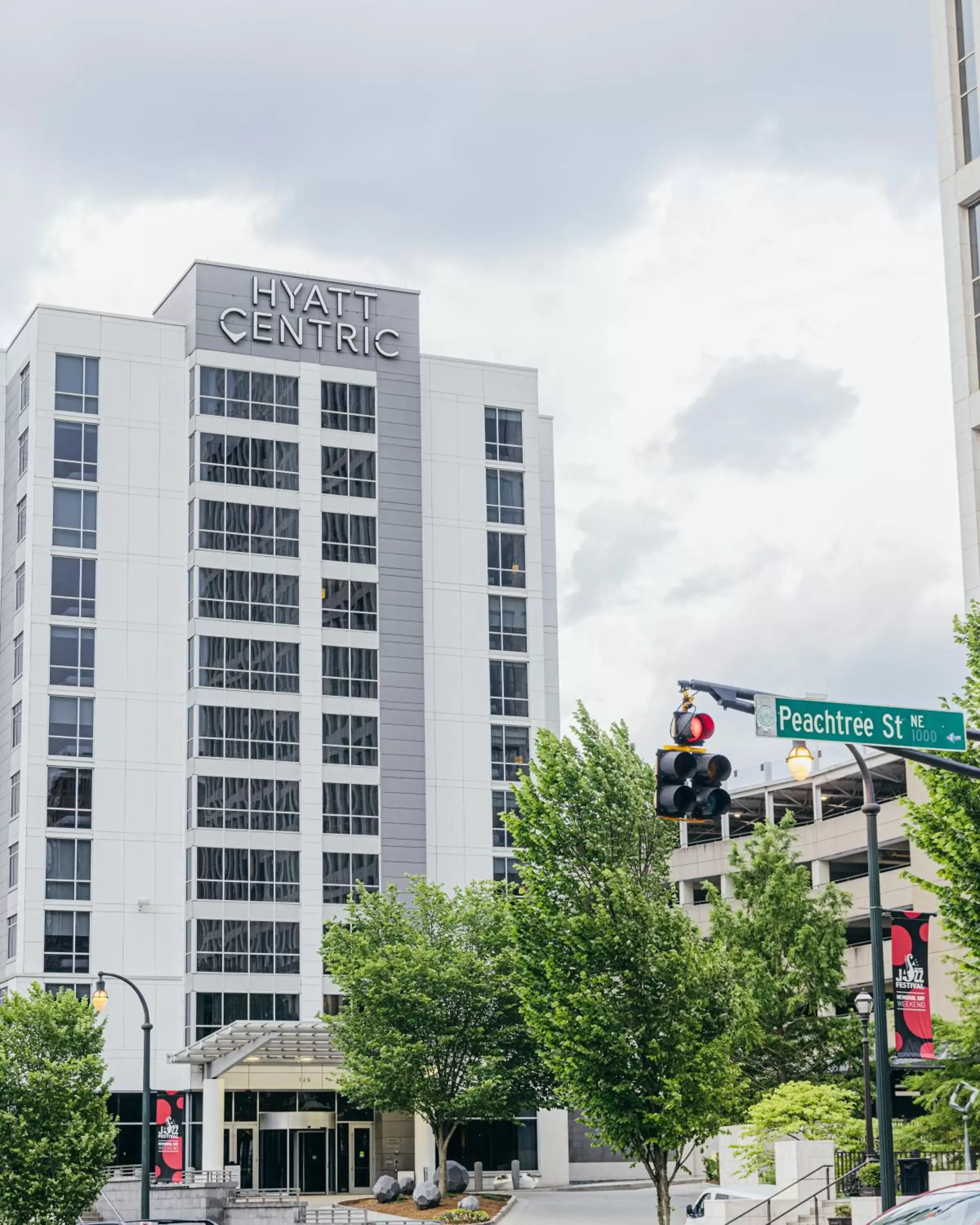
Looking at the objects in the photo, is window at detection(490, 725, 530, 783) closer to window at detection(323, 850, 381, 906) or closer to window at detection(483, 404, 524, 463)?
window at detection(323, 850, 381, 906)

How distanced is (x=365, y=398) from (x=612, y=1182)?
40.0 m

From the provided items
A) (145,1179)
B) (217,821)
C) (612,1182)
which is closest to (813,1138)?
(145,1179)

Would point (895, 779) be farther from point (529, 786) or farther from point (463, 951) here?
point (529, 786)

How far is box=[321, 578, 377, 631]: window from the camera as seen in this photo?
8988cm

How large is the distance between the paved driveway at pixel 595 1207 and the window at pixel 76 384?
136 ft

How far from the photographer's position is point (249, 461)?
8931cm

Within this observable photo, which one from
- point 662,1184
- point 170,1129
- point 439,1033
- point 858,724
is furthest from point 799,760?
point 439,1033

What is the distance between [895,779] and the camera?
84938mm

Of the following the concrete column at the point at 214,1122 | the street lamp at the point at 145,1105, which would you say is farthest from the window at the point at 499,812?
the street lamp at the point at 145,1105

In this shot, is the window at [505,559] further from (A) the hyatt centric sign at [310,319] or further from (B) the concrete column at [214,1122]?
(B) the concrete column at [214,1122]

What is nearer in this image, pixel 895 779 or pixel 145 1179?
pixel 145 1179

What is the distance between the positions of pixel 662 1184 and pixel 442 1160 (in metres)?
21.6

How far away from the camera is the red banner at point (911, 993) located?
28516 mm

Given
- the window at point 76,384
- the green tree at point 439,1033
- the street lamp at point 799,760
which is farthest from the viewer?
the window at point 76,384
